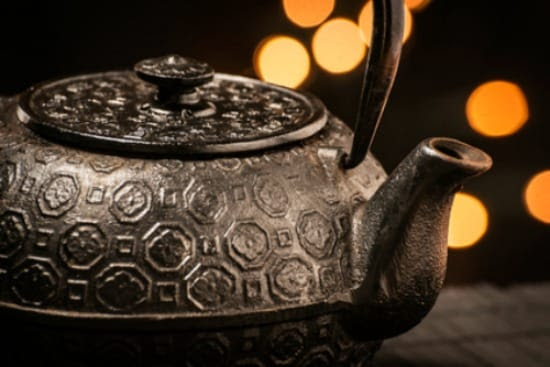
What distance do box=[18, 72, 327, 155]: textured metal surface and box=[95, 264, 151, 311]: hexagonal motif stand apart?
156mm

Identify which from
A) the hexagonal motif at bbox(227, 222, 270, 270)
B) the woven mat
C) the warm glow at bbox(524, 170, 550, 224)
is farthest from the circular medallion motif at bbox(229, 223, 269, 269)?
the warm glow at bbox(524, 170, 550, 224)

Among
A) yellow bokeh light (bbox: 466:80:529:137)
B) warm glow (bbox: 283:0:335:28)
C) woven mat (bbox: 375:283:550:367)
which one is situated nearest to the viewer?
woven mat (bbox: 375:283:550:367)

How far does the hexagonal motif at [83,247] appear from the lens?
3.81 ft

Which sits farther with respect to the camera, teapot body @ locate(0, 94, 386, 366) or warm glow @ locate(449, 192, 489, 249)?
warm glow @ locate(449, 192, 489, 249)

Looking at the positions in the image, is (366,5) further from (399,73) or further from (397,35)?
(397,35)

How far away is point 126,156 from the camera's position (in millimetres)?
1208

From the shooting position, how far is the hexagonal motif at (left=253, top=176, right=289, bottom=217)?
1202mm

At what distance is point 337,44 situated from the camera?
8.06 ft

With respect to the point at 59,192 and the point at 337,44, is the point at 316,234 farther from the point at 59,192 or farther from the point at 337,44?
the point at 337,44

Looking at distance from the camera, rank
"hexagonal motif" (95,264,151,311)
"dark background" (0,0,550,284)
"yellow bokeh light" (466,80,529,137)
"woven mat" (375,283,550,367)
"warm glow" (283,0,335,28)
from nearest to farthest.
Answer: "hexagonal motif" (95,264,151,311)
"woven mat" (375,283,550,367)
"dark background" (0,0,550,284)
"warm glow" (283,0,335,28)
"yellow bokeh light" (466,80,529,137)

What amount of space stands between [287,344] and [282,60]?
1.34 m

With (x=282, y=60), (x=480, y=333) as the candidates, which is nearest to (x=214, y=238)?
(x=480, y=333)

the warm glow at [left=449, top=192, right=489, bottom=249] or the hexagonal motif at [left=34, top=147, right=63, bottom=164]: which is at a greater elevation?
the hexagonal motif at [left=34, top=147, right=63, bottom=164]

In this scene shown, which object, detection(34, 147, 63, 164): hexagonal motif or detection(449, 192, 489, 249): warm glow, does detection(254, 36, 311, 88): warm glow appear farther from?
detection(34, 147, 63, 164): hexagonal motif
